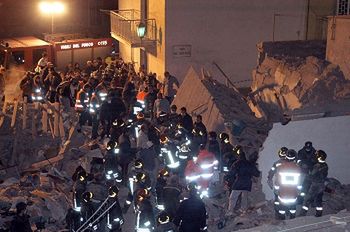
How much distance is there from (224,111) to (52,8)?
20.2m

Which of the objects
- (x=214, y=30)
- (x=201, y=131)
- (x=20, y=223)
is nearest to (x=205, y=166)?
(x=201, y=131)

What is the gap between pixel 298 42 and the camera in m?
23.6

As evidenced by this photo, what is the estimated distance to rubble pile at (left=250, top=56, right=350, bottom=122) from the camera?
679 inches

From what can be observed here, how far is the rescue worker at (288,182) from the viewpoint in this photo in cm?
1245

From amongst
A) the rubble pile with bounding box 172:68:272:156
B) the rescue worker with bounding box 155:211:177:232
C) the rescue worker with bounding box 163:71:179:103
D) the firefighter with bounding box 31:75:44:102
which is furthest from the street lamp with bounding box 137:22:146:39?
the rescue worker with bounding box 155:211:177:232

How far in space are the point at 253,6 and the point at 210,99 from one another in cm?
915

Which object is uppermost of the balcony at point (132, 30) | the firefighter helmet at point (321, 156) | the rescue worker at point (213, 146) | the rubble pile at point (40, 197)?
the balcony at point (132, 30)

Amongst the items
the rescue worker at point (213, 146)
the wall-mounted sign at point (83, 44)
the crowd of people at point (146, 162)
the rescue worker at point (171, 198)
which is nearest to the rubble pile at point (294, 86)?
the rescue worker at point (213, 146)

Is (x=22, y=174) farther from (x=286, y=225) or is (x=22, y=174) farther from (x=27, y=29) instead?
(x=27, y=29)

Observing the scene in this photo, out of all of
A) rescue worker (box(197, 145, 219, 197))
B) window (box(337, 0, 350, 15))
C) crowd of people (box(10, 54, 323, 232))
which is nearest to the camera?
crowd of people (box(10, 54, 323, 232))

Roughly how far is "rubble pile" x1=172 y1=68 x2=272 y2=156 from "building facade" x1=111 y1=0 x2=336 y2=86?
5288 millimetres

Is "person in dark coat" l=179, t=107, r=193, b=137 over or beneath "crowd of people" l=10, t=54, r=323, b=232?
over

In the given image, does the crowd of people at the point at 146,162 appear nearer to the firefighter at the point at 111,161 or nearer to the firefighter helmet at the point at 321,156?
the firefighter at the point at 111,161

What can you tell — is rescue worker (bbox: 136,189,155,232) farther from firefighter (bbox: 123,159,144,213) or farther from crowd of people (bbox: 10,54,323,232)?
firefighter (bbox: 123,159,144,213)
